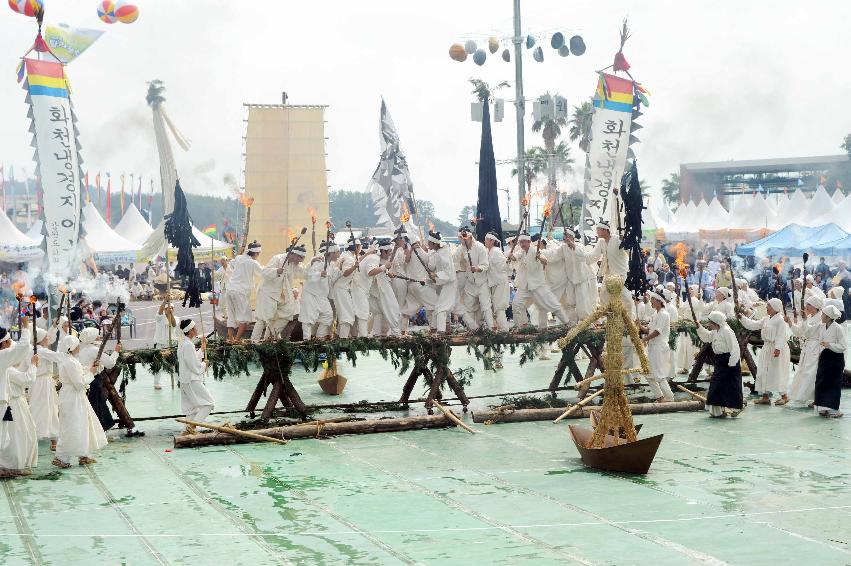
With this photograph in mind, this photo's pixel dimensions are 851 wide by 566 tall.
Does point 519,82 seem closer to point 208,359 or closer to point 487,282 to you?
point 487,282

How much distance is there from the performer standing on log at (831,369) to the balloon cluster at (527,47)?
13392 millimetres

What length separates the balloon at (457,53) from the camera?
1092 inches

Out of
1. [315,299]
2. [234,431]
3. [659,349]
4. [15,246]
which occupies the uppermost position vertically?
[15,246]

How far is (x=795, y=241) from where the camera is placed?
33969 mm

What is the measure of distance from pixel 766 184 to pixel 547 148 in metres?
17.5

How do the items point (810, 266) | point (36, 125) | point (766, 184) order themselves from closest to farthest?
point (36, 125), point (810, 266), point (766, 184)

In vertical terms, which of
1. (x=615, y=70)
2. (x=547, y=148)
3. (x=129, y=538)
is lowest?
(x=129, y=538)

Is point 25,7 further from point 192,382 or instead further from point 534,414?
point 534,414

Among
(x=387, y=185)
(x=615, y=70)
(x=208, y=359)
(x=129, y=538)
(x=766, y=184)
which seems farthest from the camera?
(x=766, y=184)

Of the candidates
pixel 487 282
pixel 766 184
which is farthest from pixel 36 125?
pixel 766 184

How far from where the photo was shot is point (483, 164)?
22.3m

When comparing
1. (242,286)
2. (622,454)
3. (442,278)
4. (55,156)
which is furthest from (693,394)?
(55,156)

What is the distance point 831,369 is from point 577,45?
1393cm

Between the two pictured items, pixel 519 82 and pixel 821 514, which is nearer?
pixel 821 514
